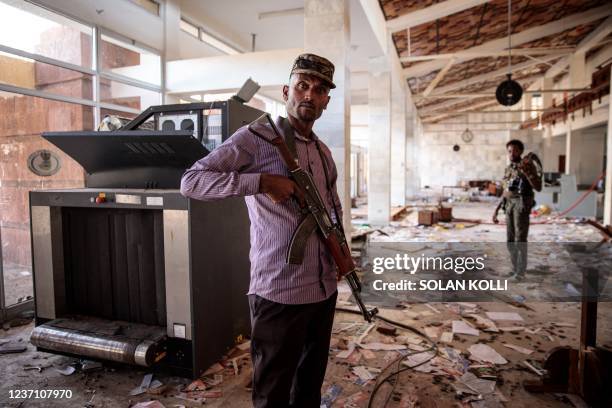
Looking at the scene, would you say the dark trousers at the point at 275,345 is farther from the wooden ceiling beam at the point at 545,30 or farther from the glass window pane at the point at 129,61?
the wooden ceiling beam at the point at 545,30

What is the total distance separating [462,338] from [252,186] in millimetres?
2647

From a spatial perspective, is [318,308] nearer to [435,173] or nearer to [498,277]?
[498,277]

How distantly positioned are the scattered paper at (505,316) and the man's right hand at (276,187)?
10.2 feet

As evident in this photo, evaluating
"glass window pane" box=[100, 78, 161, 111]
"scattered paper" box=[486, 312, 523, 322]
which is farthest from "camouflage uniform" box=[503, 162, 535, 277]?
"glass window pane" box=[100, 78, 161, 111]

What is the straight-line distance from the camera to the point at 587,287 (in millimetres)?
2414

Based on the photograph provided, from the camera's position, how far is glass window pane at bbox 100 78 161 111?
6119mm

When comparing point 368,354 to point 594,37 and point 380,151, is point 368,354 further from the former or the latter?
point 594,37

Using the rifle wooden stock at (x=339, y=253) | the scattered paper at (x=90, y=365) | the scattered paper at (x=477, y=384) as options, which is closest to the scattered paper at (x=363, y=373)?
the scattered paper at (x=477, y=384)

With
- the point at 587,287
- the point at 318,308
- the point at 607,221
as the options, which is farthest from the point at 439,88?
the point at 318,308

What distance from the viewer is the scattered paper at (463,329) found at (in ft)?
11.3

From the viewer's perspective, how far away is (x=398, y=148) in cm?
1433

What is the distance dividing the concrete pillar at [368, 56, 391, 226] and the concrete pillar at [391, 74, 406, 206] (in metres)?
3.63

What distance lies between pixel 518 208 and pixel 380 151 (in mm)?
5369

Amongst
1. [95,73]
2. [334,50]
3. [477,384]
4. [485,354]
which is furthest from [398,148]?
[477,384]
